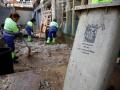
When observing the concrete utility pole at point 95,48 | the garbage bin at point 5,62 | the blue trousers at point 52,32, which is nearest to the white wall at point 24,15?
the blue trousers at point 52,32

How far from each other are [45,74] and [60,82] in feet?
2.59

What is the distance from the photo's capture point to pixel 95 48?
3.33 metres

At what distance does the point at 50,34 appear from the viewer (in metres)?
13.9

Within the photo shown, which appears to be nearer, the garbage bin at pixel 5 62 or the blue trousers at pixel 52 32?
the garbage bin at pixel 5 62

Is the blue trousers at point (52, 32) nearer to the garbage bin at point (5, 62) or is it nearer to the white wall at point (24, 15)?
the garbage bin at point (5, 62)

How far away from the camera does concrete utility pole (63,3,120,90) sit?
3133 millimetres

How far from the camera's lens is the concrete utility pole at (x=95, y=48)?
3.13 metres

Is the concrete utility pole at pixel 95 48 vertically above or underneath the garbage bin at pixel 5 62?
above

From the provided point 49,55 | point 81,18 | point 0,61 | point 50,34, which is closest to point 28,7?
point 50,34

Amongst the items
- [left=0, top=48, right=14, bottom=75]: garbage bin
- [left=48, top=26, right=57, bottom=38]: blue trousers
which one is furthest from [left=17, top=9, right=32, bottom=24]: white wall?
[left=0, top=48, right=14, bottom=75]: garbage bin

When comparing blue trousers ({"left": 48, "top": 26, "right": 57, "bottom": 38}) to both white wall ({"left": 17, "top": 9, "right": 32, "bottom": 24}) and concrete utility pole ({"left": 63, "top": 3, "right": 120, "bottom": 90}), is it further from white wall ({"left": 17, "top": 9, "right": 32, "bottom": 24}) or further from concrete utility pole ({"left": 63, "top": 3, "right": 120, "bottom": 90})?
white wall ({"left": 17, "top": 9, "right": 32, "bottom": 24})

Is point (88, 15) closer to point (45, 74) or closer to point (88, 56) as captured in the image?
point (88, 56)

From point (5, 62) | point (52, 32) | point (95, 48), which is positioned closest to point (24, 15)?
point (52, 32)

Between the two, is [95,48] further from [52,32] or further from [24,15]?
[24,15]
